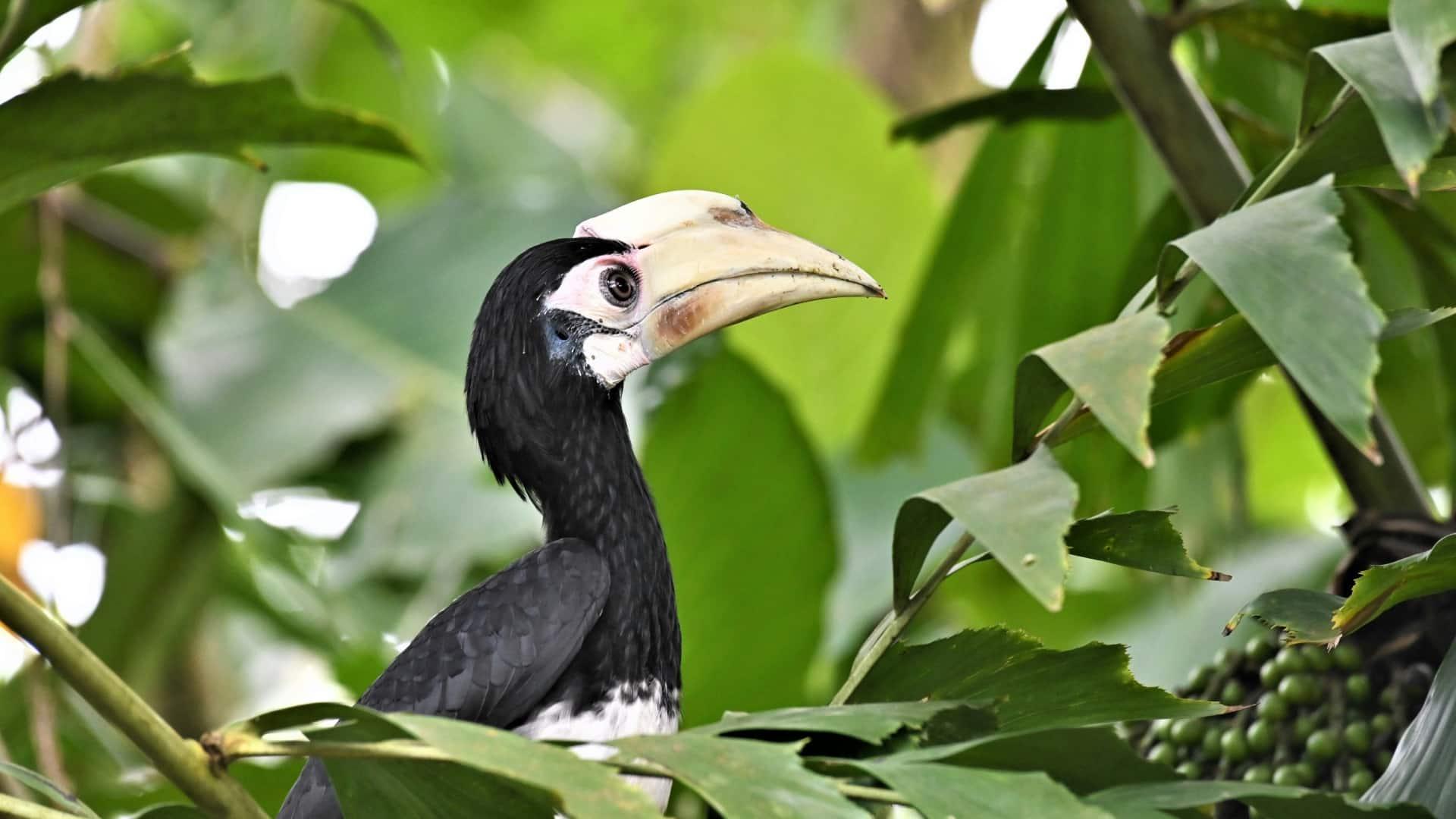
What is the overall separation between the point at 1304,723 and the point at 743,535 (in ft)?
2.17

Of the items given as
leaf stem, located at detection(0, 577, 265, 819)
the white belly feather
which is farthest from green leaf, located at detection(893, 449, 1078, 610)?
the white belly feather

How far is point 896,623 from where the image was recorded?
82 centimetres

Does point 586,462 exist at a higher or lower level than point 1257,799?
higher

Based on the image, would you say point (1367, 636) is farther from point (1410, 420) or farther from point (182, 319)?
point (182, 319)

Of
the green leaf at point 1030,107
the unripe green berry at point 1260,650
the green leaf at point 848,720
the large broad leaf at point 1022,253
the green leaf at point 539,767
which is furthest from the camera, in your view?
the large broad leaf at point 1022,253

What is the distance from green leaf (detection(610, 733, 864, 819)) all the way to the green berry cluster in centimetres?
40

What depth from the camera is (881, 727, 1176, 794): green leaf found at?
67cm

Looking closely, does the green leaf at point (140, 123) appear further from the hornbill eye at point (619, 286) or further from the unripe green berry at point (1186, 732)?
the unripe green berry at point (1186, 732)

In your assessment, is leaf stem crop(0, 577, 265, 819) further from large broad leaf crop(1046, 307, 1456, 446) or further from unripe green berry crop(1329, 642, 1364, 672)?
unripe green berry crop(1329, 642, 1364, 672)

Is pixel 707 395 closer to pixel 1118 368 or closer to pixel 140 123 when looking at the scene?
→ pixel 140 123

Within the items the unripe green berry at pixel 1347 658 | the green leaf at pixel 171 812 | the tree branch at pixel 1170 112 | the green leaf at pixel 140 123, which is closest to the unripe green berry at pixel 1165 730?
the unripe green berry at pixel 1347 658

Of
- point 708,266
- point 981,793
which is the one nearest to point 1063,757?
point 981,793

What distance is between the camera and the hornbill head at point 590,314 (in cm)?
121

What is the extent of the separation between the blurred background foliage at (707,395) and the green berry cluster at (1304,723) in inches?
8.4
